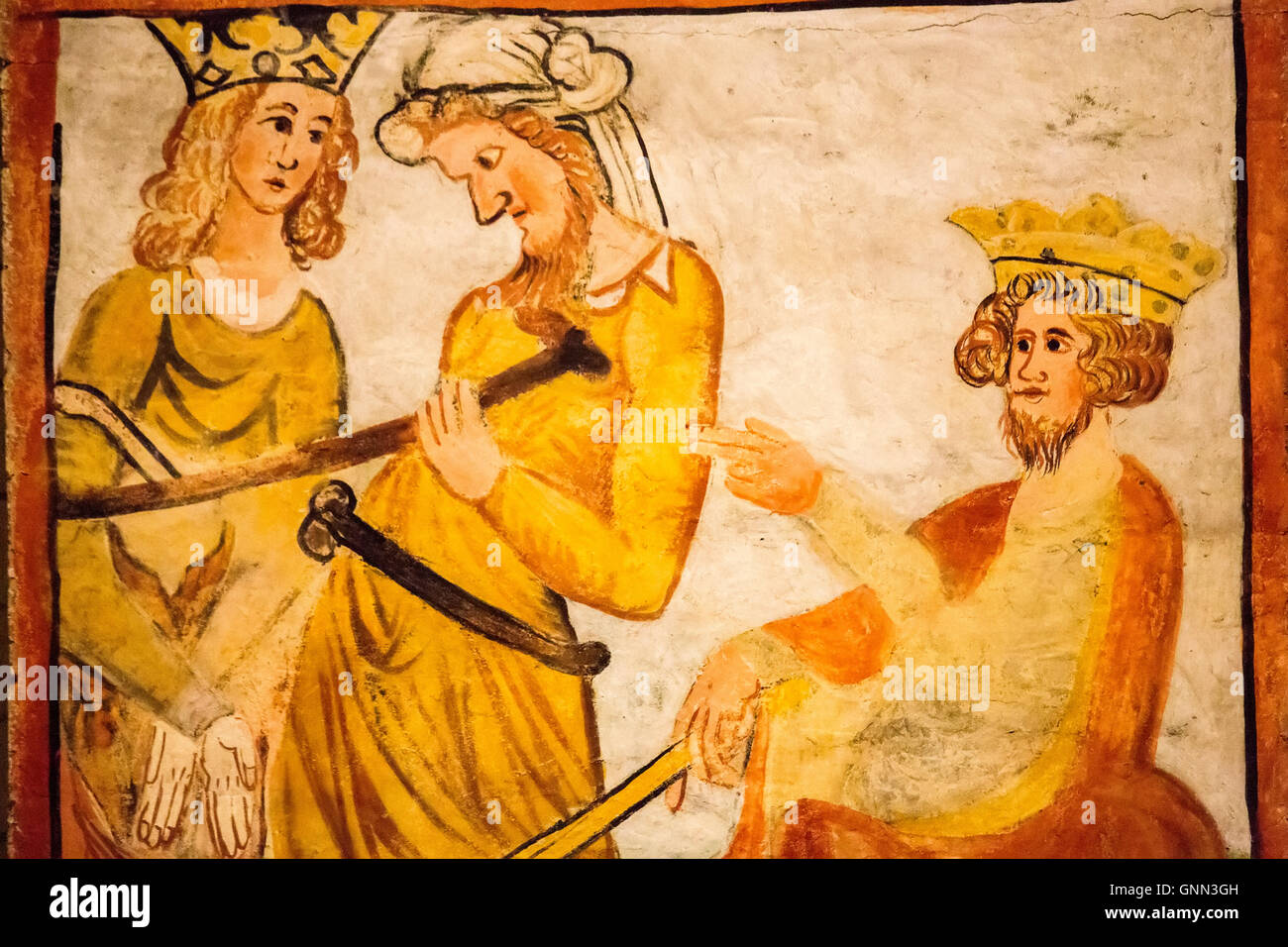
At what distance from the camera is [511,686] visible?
434 cm

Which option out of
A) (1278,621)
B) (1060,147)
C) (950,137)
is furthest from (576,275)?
(1278,621)

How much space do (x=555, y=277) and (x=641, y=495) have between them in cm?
81

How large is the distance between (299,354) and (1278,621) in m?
3.49

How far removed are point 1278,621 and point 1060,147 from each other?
5.88ft

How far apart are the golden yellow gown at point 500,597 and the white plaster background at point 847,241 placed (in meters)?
0.12

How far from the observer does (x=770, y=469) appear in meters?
4.35

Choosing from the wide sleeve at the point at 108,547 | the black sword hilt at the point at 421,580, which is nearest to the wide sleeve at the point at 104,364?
the wide sleeve at the point at 108,547

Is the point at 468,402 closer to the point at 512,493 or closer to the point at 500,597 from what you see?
the point at 512,493

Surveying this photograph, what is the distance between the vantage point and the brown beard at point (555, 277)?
14.4 feet

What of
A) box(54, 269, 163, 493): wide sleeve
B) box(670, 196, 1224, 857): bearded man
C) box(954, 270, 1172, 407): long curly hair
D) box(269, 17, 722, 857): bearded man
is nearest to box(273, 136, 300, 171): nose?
box(269, 17, 722, 857): bearded man

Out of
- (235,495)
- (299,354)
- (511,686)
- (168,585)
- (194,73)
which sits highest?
(194,73)

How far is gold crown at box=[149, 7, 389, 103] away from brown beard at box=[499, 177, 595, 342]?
0.90 metres

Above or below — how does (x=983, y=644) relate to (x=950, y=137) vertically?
below

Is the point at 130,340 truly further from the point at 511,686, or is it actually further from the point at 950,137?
the point at 950,137
